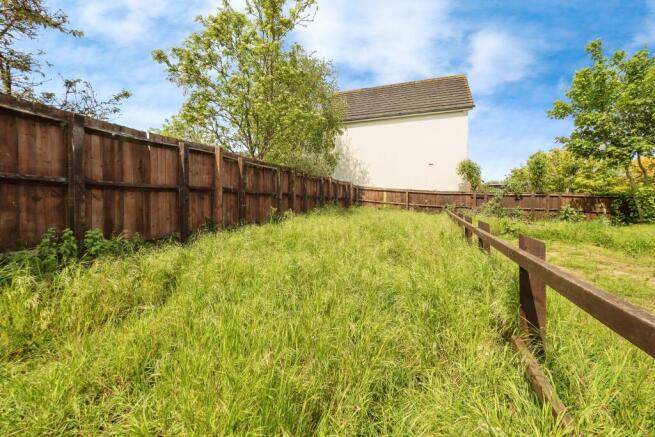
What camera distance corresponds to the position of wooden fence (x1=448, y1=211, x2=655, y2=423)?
921 mm

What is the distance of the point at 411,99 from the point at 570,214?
1571cm

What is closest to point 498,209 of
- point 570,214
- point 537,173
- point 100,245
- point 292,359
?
point 570,214

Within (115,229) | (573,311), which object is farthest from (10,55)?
(573,311)

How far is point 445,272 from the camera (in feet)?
11.2

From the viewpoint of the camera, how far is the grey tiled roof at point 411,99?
2344 cm

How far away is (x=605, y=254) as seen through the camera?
8031 millimetres

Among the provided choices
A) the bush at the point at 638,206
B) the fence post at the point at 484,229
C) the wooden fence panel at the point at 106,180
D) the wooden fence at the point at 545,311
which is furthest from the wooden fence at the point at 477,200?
the wooden fence at the point at 545,311

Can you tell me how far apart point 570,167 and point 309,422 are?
93.3 ft

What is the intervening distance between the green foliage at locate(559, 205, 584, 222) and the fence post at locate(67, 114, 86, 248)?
1945 centimetres

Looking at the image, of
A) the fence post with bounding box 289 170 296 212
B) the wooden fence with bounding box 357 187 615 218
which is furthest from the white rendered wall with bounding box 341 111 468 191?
the fence post with bounding box 289 170 296 212

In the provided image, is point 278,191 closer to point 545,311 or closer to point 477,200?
point 545,311

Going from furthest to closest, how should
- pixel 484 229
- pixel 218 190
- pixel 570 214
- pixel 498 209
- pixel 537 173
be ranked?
1. pixel 537 173
2. pixel 498 209
3. pixel 570 214
4. pixel 218 190
5. pixel 484 229

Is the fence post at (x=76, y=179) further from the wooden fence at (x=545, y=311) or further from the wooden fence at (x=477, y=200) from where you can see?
the wooden fence at (x=477, y=200)

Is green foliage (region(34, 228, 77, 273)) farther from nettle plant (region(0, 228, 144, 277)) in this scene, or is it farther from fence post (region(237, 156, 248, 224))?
fence post (region(237, 156, 248, 224))
